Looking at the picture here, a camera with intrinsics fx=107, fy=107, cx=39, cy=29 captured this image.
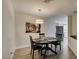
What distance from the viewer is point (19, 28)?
314 inches

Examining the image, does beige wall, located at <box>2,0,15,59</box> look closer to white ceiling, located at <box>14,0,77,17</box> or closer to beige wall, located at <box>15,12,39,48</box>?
white ceiling, located at <box>14,0,77,17</box>

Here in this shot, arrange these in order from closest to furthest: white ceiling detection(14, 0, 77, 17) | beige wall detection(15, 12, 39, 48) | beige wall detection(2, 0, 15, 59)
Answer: beige wall detection(2, 0, 15, 59)
white ceiling detection(14, 0, 77, 17)
beige wall detection(15, 12, 39, 48)

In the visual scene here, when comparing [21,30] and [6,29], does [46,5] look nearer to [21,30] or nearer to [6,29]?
[21,30]

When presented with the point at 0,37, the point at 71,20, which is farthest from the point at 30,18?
the point at 0,37

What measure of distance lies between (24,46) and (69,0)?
5.05 metres

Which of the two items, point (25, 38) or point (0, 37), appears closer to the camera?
point (0, 37)

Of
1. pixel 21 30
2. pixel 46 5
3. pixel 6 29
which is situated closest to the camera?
pixel 6 29

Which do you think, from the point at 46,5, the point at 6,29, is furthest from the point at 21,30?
the point at 6,29

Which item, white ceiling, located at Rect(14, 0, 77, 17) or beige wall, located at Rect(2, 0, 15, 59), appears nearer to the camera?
beige wall, located at Rect(2, 0, 15, 59)

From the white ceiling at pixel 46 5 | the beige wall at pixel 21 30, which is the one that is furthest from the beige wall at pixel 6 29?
the beige wall at pixel 21 30

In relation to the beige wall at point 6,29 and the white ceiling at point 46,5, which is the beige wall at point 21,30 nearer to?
the white ceiling at point 46,5

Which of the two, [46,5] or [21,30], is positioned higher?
[46,5]

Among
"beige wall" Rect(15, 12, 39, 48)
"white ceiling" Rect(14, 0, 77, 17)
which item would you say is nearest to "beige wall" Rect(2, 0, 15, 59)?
"white ceiling" Rect(14, 0, 77, 17)

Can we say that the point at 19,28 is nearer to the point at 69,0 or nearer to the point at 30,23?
the point at 30,23
